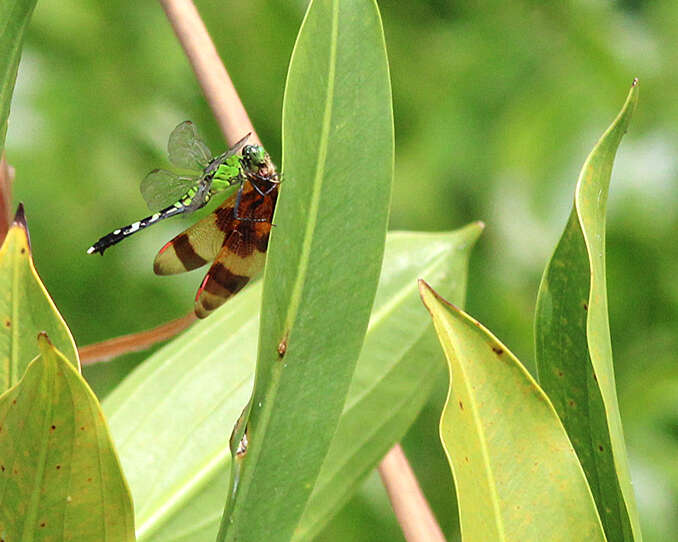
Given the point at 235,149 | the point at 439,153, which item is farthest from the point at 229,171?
the point at 439,153

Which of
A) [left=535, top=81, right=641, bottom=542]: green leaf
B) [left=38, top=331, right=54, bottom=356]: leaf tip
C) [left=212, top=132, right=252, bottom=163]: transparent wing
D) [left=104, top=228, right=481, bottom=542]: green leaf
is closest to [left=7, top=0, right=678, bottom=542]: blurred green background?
[left=104, top=228, right=481, bottom=542]: green leaf

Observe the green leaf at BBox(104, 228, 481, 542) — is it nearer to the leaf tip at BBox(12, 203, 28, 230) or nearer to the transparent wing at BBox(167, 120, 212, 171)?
the transparent wing at BBox(167, 120, 212, 171)

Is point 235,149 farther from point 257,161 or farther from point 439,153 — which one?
point 439,153

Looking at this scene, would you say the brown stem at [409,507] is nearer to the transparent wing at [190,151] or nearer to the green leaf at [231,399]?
the green leaf at [231,399]

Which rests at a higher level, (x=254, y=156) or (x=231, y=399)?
(x=254, y=156)

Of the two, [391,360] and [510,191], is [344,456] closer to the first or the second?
[391,360]

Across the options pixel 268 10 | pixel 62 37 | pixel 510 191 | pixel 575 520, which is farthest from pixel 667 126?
pixel 575 520
